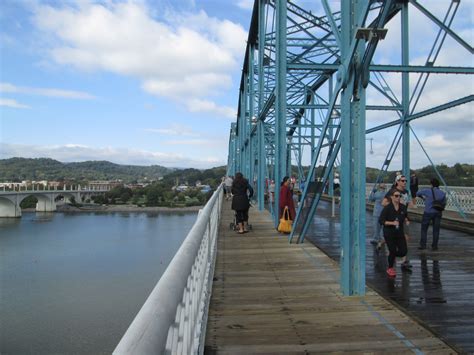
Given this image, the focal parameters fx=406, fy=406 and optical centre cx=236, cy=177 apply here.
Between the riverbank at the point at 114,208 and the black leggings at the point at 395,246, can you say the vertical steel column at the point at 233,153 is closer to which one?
the riverbank at the point at 114,208

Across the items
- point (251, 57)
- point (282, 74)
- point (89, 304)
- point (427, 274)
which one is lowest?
point (89, 304)

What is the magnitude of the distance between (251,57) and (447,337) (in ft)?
60.4

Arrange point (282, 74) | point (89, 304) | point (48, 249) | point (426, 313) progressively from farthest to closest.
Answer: point (48, 249), point (89, 304), point (282, 74), point (426, 313)

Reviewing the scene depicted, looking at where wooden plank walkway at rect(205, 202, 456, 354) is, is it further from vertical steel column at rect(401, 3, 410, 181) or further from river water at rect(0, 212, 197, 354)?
river water at rect(0, 212, 197, 354)

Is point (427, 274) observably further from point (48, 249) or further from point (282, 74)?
point (48, 249)

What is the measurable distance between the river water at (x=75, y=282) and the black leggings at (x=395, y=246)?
A: 16.8m

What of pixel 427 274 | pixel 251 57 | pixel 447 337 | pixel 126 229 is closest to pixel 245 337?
pixel 447 337

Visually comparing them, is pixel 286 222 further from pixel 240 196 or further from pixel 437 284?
pixel 437 284

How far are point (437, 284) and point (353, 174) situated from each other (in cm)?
216

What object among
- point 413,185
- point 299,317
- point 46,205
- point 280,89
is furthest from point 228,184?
point 46,205

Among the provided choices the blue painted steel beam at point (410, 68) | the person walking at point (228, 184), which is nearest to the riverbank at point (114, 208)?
the person walking at point (228, 184)

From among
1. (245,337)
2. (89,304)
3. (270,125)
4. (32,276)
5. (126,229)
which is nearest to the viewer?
(245,337)

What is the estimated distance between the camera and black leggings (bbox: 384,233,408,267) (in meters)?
5.86

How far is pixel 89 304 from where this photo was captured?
26.5 meters
